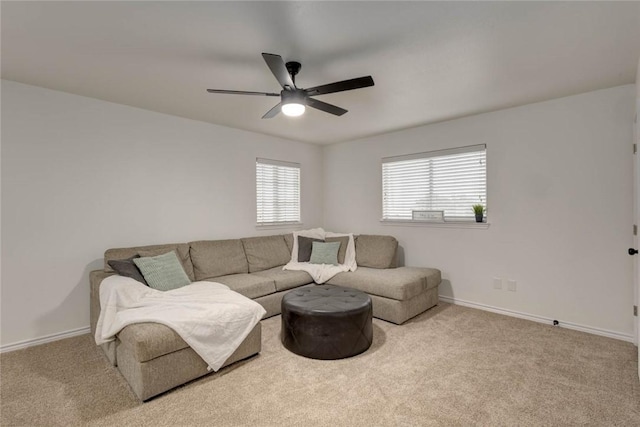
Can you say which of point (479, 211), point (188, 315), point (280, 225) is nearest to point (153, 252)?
point (188, 315)

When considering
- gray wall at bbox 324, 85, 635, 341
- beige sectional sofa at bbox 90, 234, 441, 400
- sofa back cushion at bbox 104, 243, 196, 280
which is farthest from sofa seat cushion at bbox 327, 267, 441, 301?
sofa back cushion at bbox 104, 243, 196, 280

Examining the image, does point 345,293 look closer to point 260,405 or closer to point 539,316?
point 260,405

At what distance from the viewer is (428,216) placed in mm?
4504

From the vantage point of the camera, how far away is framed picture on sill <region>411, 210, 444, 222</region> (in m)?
4.38

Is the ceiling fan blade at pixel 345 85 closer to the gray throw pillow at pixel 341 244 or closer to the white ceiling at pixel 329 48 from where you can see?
the white ceiling at pixel 329 48

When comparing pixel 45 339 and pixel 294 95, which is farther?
pixel 45 339

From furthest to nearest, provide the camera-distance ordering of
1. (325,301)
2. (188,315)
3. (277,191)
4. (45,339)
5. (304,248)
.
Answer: (277,191)
(304,248)
(45,339)
(325,301)
(188,315)

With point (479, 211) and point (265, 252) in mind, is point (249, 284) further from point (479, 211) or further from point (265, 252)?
point (479, 211)

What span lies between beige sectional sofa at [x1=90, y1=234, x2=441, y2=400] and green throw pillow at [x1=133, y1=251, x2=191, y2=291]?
280 mm

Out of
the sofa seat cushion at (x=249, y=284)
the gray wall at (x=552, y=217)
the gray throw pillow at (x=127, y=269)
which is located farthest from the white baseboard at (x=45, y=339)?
the gray wall at (x=552, y=217)

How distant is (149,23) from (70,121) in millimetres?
1925

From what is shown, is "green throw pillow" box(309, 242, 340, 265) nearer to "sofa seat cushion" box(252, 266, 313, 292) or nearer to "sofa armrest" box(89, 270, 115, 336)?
"sofa seat cushion" box(252, 266, 313, 292)

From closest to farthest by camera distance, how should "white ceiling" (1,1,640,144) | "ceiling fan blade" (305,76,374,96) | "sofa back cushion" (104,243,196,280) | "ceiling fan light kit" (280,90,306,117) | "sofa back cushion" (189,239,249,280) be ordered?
"white ceiling" (1,1,640,144) < "ceiling fan blade" (305,76,374,96) < "ceiling fan light kit" (280,90,306,117) < "sofa back cushion" (104,243,196,280) < "sofa back cushion" (189,239,249,280)

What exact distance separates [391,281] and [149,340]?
2.48 meters
